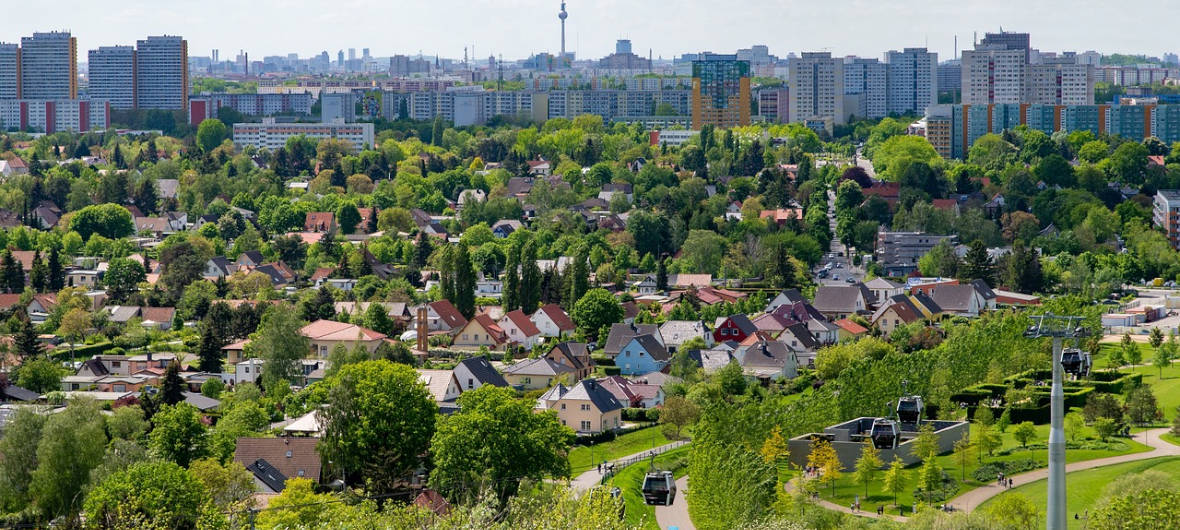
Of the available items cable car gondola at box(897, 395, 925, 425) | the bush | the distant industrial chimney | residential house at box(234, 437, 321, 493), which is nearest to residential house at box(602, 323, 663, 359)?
the distant industrial chimney

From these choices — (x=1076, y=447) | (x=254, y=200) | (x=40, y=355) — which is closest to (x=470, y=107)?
(x=254, y=200)

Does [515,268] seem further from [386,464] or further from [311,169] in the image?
[311,169]

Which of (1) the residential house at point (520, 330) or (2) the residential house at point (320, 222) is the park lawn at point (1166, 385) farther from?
(2) the residential house at point (320, 222)

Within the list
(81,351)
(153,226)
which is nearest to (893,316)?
(81,351)

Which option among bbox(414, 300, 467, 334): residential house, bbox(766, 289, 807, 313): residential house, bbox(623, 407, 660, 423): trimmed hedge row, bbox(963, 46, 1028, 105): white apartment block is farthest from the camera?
bbox(963, 46, 1028, 105): white apartment block

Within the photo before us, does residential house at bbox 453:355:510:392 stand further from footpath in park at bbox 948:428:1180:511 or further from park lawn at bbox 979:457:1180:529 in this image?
park lawn at bbox 979:457:1180:529

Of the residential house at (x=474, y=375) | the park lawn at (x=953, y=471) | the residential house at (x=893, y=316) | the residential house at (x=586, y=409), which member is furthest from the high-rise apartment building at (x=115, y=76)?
the park lawn at (x=953, y=471)
